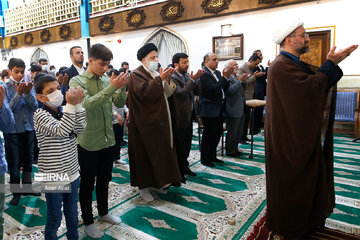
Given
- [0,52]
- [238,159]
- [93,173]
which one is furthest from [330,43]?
[0,52]

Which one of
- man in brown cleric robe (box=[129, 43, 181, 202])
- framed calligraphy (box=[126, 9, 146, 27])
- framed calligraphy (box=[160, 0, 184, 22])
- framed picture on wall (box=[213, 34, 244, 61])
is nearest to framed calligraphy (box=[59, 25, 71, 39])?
framed calligraphy (box=[126, 9, 146, 27])

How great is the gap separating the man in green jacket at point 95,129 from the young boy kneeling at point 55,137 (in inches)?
10.5

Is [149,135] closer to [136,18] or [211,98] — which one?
[211,98]

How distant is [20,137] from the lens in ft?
9.27

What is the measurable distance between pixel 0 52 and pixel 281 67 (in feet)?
55.0

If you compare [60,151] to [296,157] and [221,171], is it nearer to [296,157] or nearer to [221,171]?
[296,157]

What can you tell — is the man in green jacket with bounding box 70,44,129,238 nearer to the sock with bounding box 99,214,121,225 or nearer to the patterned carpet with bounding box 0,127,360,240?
the sock with bounding box 99,214,121,225

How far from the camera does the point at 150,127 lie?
2.59m

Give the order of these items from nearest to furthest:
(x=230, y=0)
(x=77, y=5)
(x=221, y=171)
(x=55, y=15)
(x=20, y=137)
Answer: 1. (x=20, y=137)
2. (x=221, y=171)
3. (x=230, y=0)
4. (x=77, y=5)
5. (x=55, y=15)

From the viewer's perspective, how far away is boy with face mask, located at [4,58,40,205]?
2667 mm

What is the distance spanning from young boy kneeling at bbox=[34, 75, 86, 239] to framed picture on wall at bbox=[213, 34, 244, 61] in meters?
6.00

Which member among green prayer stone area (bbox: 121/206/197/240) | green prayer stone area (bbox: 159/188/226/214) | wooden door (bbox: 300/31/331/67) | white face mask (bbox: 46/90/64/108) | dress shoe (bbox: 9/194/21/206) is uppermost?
wooden door (bbox: 300/31/331/67)

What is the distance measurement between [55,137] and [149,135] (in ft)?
3.57

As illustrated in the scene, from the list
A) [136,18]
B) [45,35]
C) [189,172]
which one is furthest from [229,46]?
[45,35]
